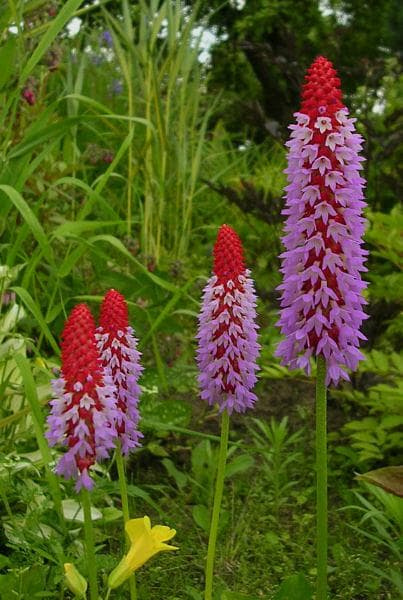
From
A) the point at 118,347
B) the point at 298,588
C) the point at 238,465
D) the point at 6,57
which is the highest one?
the point at 6,57

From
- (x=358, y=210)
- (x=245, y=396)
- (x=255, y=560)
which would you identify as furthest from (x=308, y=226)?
(x=255, y=560)

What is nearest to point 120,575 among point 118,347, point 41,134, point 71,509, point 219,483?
point 219,483

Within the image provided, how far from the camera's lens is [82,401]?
4.58 ft

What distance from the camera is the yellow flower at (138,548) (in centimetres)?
148

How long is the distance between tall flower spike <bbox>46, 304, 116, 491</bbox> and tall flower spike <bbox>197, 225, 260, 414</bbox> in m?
0.29

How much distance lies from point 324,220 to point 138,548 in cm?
62

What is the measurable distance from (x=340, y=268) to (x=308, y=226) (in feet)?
0.30

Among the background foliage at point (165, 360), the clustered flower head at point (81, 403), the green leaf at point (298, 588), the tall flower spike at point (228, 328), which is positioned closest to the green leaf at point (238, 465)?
the background foliage at point (165, 360)

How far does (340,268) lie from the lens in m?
1.50

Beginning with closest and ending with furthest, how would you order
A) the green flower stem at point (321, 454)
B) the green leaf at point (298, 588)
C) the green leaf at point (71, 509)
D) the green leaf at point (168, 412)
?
the green flower stem at point (321, 454) < the green leaf at point (298, 588) < the green leaf at point (71, 509) < the green leaf at point (168, 412)

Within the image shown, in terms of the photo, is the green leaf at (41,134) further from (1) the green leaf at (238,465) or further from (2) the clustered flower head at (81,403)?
(2) the clustered flower head at (81,403)

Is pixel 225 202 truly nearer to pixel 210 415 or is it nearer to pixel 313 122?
pixel 210 415

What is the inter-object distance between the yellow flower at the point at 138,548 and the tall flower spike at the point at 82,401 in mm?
140

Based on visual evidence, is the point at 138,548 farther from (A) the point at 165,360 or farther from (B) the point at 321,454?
(A) the point at 165,360
